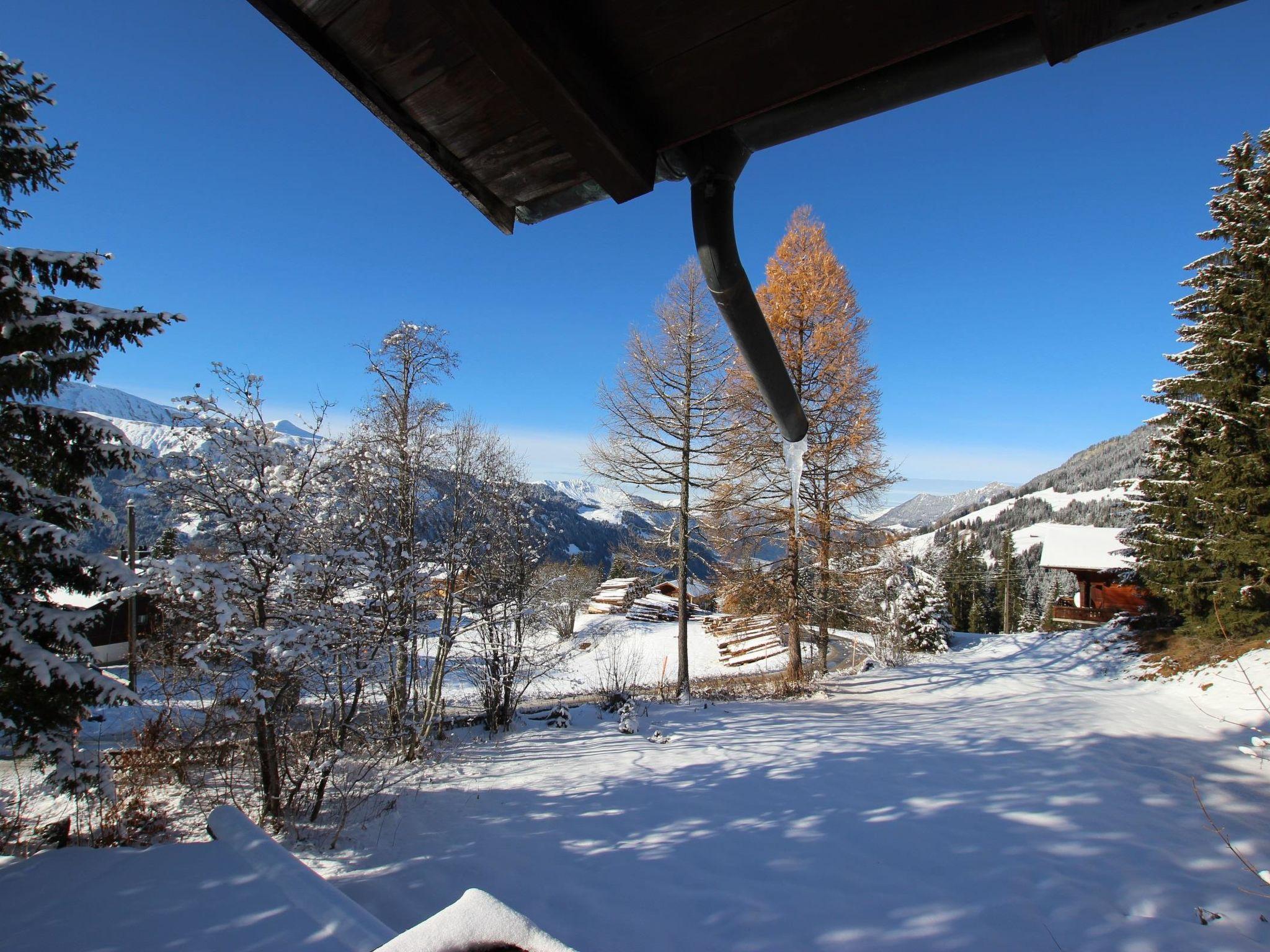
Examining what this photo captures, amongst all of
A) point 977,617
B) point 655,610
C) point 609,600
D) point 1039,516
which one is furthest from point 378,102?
point 1039,516

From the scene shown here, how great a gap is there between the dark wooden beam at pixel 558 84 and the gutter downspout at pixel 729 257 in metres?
0.11

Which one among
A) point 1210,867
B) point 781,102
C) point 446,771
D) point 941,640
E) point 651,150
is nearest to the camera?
point 781,102

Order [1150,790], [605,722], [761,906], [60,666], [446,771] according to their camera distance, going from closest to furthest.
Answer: [761,906], [60,666], [1150,790], [446,771], [605,722]

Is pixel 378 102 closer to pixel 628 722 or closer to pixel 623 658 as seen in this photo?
pixel 628 722

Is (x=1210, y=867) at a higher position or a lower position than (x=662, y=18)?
lower

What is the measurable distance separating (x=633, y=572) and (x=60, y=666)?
377 inches

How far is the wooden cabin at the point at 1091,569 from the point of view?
65.0 ft

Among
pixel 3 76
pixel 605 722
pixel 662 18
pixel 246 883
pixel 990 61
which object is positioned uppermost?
pixel 3 76

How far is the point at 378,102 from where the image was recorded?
1.04 metres

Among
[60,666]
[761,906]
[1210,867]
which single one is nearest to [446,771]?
[60,666]

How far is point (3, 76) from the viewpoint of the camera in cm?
573

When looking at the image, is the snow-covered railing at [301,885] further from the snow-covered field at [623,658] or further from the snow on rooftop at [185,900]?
the snow-covered field at [623,658]

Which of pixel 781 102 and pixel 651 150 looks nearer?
pixel 781 102

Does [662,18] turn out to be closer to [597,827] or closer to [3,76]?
[597,827]
